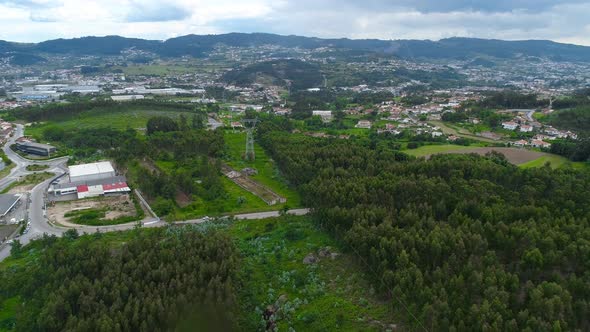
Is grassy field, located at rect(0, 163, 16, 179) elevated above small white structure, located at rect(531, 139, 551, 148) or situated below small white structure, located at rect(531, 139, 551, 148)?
below

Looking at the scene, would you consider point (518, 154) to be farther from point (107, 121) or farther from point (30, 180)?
Result: point (107, 121)

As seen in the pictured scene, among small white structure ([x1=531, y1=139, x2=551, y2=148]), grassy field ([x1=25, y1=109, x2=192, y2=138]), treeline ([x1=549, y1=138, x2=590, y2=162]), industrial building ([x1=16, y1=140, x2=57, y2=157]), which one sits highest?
treeline ([x1=549, y1=138, x2=590, y2=162])

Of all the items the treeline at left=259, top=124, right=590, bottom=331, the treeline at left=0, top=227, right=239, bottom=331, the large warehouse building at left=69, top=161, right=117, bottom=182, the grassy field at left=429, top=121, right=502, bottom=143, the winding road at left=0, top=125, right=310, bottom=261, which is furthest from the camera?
the grassy field at left=429, top=121, right=502, bottom=143

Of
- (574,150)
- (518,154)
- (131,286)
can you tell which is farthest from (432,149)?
(131,286)

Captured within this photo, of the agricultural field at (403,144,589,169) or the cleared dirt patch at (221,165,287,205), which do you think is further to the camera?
the agricultural field at (403,144,589,169)

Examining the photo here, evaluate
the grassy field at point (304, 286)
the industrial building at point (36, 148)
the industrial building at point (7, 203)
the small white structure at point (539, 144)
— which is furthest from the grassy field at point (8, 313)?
the small white structure at point (539, 144)

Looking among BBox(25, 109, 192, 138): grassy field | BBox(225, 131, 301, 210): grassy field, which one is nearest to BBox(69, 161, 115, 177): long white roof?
BBox(225, 131, 301, 210): grassy field

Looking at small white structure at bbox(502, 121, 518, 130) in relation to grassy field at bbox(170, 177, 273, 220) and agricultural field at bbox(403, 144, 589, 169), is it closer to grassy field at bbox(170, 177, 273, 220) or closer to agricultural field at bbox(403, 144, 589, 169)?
agricultural field at bbox(403, 144, 589, 169)
